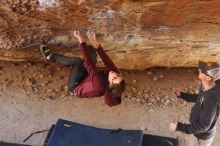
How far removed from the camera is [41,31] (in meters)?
5.71

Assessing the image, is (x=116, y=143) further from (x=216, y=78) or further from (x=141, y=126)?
(x=216, y=78)

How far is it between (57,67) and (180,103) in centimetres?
177

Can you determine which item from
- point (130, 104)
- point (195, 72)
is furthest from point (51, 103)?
point (195, 72)

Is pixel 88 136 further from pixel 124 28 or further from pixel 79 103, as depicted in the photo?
pixel 124 28

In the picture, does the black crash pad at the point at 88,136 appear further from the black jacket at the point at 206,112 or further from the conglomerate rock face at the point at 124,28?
the black jacket at the point at 206,112

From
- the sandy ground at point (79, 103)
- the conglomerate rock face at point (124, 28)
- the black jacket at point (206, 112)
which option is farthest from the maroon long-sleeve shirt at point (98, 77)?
the sandy ground at point (79, 103)

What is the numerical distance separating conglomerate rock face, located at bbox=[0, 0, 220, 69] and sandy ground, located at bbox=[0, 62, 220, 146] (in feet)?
1.12

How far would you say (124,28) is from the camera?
18.4 feet

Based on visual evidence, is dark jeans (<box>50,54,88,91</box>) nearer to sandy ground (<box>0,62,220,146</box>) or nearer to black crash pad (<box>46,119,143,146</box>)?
black crash pad (<box>46,119,143,146</box>)

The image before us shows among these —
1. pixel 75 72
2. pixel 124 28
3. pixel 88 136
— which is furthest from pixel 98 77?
pixel 88 136

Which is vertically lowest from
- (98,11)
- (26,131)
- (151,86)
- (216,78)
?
(26,131)

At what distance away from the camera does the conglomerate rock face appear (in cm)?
519

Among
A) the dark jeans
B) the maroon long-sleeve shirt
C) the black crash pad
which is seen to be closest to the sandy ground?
the black crash pad

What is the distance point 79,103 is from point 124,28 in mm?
1333
